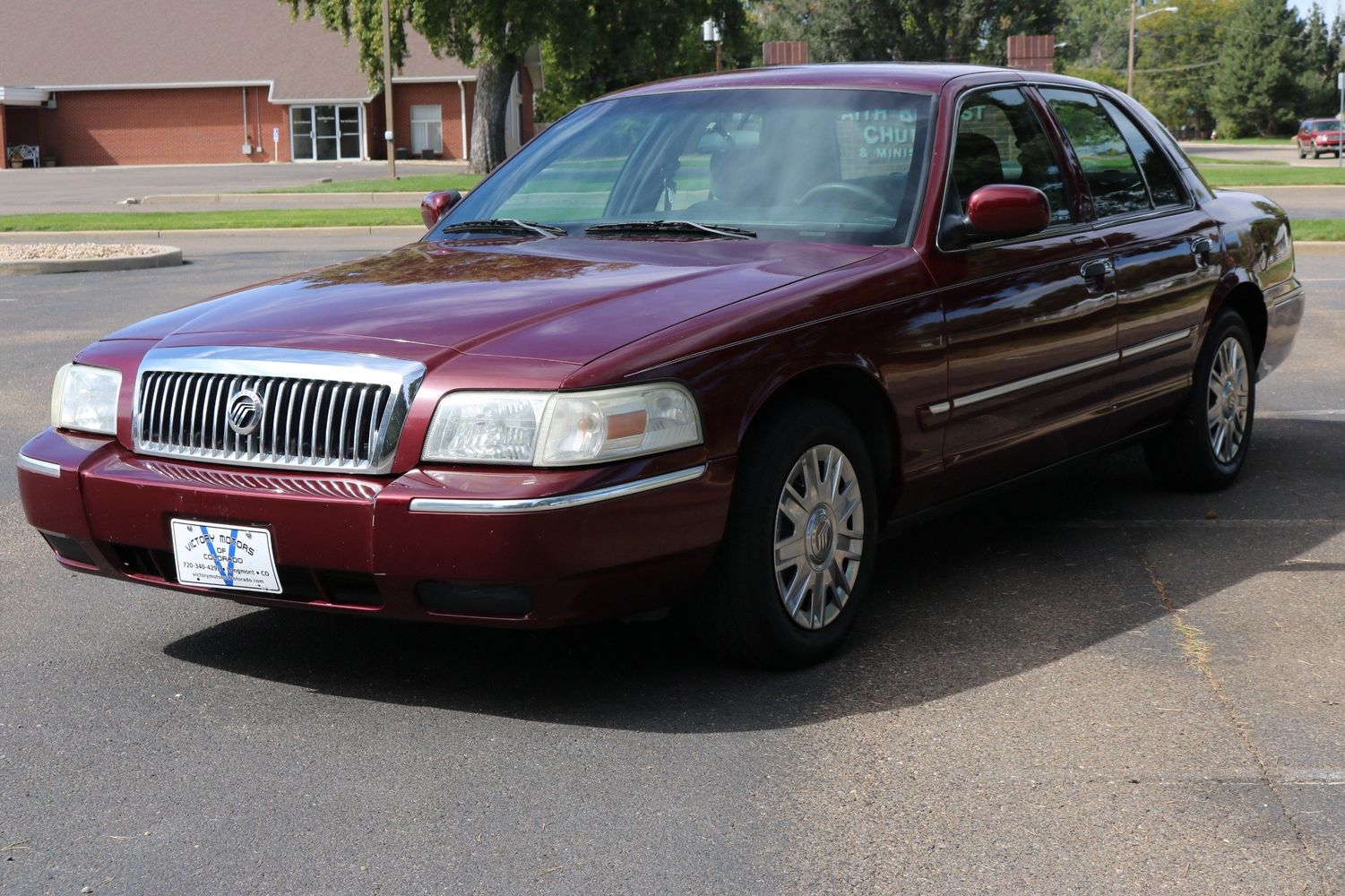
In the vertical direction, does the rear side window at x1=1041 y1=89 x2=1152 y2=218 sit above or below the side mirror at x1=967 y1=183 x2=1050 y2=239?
above

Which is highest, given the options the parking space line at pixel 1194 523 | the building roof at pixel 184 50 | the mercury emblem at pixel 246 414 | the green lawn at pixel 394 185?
the building roof at pixel 184 50

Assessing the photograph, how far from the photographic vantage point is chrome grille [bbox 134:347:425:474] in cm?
409

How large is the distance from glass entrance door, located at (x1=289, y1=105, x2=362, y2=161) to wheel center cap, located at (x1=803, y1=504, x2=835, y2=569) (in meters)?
62.3

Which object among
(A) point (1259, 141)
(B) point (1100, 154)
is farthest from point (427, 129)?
(B) point (1100, 154)

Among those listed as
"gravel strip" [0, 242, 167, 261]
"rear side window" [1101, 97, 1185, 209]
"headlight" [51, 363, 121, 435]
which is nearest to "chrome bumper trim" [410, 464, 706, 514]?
"headlight" [51, 363, 121, 435]

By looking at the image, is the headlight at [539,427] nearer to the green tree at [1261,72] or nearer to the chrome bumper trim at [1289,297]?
the chrome bumper trim at [1289,297]

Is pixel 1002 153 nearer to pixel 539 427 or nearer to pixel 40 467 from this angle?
pixel 539 427

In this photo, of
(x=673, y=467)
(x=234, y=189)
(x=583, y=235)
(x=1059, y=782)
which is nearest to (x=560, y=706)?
(x=673, y=467)

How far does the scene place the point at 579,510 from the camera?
396cm

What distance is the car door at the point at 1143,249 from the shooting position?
610 cm

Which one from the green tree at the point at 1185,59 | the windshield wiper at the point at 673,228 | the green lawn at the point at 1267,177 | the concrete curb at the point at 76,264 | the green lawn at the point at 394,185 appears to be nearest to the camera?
the windshield wiper at the point at 673,228

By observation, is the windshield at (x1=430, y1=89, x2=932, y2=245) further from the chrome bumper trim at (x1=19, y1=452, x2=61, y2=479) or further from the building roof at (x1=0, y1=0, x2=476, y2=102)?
the building roof at (x1=0, y1=0, x2=476, y2=102)

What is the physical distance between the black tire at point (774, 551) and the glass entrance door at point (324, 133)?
62.2m

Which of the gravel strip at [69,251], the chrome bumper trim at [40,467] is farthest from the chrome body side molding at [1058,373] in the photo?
the gravel strip at [69,251]
